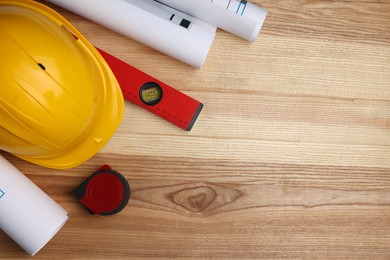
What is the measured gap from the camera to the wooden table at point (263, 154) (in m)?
0.77

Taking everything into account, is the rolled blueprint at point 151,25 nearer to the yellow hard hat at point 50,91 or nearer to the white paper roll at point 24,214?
the yellow hard hat at point 50,91

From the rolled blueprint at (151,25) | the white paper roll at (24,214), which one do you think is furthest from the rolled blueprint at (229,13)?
the white paper roll at (24,214)

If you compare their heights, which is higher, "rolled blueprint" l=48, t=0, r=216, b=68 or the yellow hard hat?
"rolled blueprint" l=48, t=0, r=216, b=68

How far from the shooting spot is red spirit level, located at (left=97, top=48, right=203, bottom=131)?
2.50 ft

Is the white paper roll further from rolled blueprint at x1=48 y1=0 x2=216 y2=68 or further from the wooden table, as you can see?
rolled blueprint at x1=48 y1=0 x2=216 y2=68

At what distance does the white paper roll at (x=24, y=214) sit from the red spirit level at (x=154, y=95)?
0.22 metres

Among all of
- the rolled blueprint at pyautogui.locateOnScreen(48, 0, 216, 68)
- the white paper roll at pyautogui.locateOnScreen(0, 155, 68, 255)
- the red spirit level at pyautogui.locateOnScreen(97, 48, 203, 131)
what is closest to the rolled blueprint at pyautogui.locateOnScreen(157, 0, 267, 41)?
the rolled blueprint at pyautogui.locateOnScreen(48, 0, 216, 68)

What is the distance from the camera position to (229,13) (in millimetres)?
753

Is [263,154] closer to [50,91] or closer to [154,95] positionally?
[154,95]

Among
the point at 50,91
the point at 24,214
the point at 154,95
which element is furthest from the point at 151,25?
the point at 24,214

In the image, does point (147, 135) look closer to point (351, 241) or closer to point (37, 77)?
point (37, 77)

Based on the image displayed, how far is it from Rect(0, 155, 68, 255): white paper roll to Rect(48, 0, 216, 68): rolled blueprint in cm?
29

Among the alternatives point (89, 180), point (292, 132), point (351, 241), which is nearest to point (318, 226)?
point (351, 241)

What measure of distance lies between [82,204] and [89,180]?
5 centimetres
